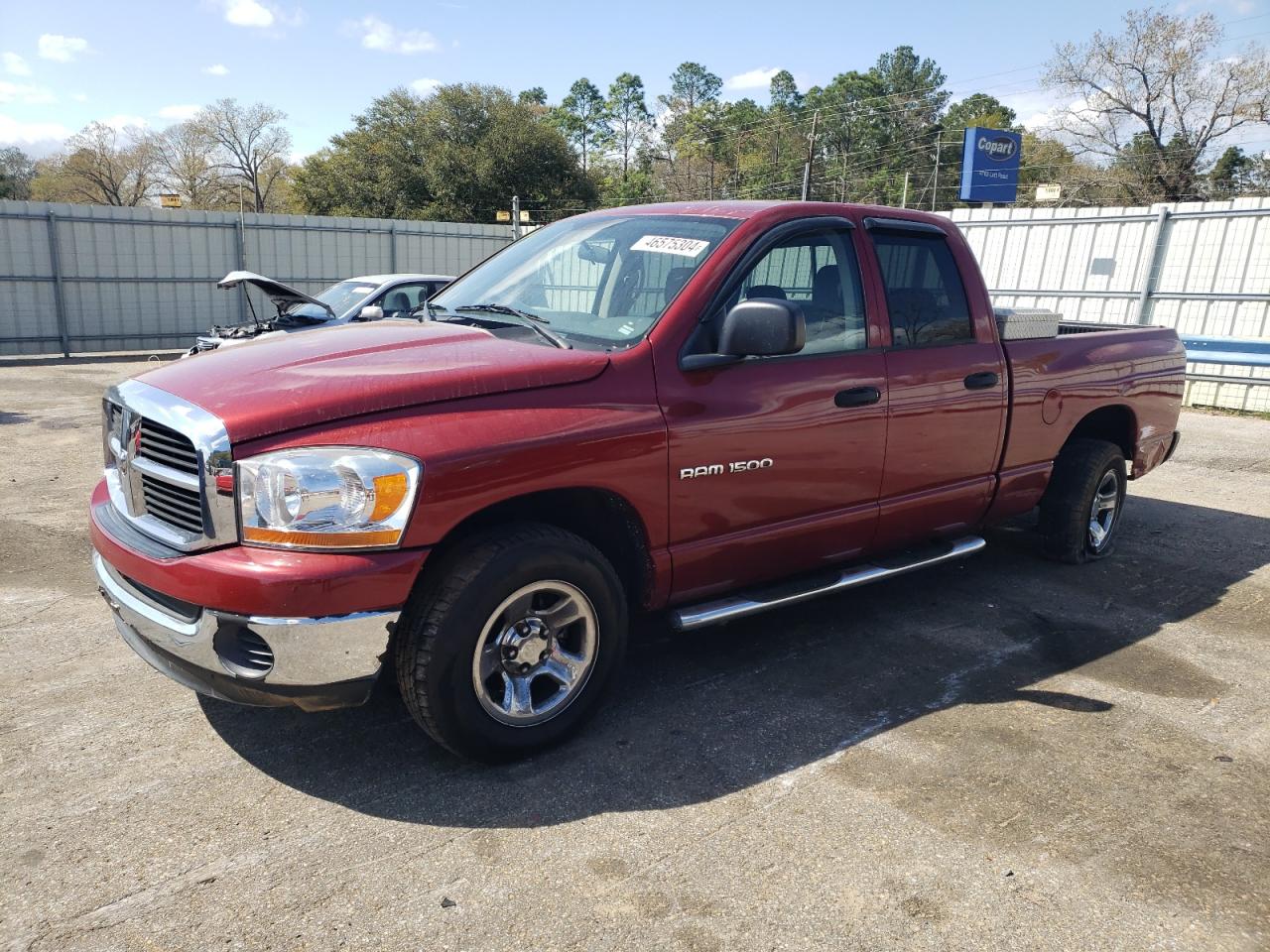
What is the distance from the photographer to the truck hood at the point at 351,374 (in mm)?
2844

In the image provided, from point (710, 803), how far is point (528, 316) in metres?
2.02

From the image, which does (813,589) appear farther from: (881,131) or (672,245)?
(881,131)

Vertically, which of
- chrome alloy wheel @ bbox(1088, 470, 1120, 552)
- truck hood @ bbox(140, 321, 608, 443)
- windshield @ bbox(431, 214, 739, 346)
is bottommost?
chrome alloy wheel @ bbox(1088, 470, 1120, 552)

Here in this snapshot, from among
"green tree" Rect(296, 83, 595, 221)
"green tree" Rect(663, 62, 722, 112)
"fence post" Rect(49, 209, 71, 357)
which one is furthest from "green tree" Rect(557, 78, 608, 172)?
"fence post" Rect(49, 209, 71, 357)

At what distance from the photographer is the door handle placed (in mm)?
3930

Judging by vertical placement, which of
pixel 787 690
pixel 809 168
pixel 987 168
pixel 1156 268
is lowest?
pixel 787 690

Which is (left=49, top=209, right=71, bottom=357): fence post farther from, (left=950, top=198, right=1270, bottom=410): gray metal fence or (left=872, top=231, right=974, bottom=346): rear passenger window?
(left=872, top=231, right=974, bottom=346): rear passenger window

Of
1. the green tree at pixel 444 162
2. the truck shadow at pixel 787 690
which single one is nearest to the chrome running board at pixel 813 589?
the truck shadow at pixel 787 690

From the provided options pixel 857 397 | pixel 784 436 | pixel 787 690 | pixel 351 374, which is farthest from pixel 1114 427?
pixel 351 374

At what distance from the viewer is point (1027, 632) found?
4617 mm

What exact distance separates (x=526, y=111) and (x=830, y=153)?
40.0 metres

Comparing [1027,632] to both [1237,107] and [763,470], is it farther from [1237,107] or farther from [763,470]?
[1237,107]

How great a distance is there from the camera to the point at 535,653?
321cm

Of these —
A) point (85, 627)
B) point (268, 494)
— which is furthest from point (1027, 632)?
point (85, 627)
